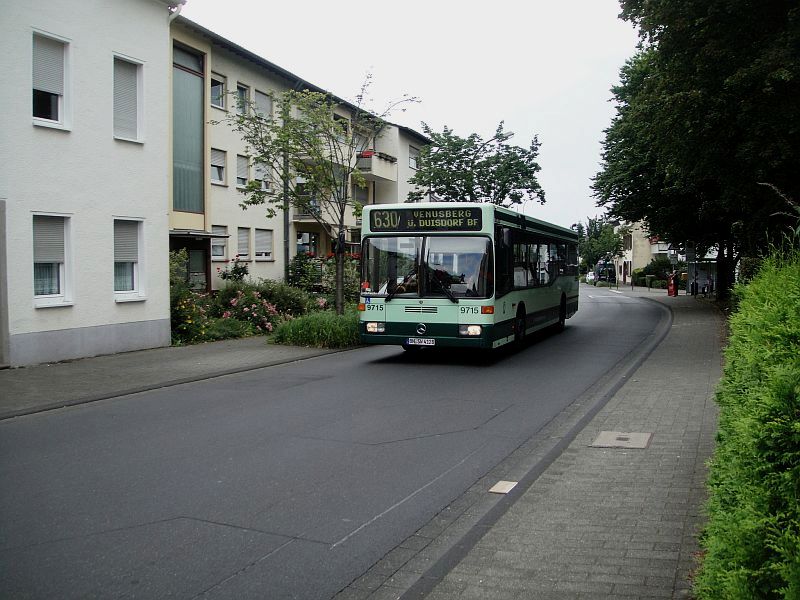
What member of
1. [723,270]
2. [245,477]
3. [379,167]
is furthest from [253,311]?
[723,270]

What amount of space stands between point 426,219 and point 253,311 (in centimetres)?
900

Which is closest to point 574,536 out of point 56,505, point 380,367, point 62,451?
point 56,505

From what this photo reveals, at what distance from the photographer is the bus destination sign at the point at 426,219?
14.3 m

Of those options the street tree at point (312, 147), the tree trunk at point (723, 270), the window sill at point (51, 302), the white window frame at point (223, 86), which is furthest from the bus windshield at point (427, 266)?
the tree trunk at point (723, 270)

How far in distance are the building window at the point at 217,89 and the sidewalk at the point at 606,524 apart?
24.0 m

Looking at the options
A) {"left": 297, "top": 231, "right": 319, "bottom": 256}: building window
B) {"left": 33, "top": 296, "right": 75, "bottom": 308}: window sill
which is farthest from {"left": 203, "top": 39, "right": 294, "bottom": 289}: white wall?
{"left": 33, "top": 296, "right": 75, "bottom": 308}: window sill

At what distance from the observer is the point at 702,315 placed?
1156 inches

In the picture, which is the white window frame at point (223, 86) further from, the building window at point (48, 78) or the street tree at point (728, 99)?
the street tree at point (728, 99)

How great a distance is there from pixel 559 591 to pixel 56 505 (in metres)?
3.80

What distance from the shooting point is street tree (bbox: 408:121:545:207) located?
3900 centimetres

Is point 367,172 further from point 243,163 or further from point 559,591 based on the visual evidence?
point 559,591

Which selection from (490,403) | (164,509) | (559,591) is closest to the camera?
(559,591)

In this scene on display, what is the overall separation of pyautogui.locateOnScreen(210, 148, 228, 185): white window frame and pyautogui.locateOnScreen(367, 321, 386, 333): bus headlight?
16.9 m

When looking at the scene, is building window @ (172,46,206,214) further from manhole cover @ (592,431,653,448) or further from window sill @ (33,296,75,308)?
manhole cover @ (592,431,653,448)
